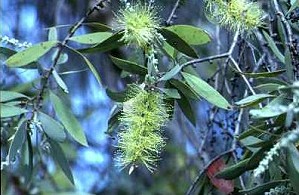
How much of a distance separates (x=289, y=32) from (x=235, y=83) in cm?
24

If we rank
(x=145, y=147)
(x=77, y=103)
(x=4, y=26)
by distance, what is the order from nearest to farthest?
1. (x=145, y=147)
2. (x=4, y=26)
3. (x=77, y=103)

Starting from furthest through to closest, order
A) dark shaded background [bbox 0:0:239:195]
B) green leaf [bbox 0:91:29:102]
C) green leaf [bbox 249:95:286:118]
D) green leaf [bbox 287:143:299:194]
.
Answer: dark shaded background [bbox 0:0:239:195] < green leaf [bbox 0:91:29:102] < green leaf [bbox 287:143:299:194] < green leaf [bbox 249:95:286:118]

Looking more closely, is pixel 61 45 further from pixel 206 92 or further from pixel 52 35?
pixel 206 92

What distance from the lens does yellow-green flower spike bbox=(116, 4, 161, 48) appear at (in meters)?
0.87

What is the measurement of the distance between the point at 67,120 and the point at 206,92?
8.3 inches

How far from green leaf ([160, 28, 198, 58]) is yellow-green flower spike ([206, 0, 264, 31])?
0.06 meters

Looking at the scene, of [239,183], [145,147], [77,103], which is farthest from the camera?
[77,103]

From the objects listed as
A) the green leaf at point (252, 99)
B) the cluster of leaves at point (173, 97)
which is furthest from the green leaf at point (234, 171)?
the green leaf at point (252, 99)

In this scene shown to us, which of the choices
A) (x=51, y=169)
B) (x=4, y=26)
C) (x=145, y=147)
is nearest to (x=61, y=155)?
(x=145, y=147)

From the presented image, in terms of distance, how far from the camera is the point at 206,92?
2.95 ft

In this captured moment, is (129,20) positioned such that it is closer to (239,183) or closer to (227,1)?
(227,1)

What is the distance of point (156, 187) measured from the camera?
1.88m

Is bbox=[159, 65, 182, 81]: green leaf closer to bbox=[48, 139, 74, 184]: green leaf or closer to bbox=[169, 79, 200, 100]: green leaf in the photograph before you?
bbox=[169, 79, 200, 100]: green leaf

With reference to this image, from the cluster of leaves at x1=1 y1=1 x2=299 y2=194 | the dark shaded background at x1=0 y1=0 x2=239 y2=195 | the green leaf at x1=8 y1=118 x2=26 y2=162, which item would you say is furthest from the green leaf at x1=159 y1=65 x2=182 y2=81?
the dark shaded background at x1=0 y1=0 x2=239 y2=195
